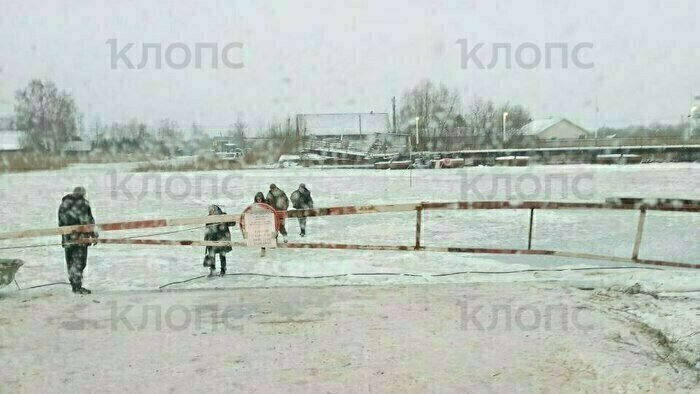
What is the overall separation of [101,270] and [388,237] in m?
7.23

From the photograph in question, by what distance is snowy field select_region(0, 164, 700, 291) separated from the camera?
952 centimetres

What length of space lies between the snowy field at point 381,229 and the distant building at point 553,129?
56.1 metres

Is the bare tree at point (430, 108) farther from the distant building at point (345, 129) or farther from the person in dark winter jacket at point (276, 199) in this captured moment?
the person in dark winter jacket at point (276, 199)

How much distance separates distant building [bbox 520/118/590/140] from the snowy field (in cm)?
5607

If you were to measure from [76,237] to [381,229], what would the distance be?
938 cm

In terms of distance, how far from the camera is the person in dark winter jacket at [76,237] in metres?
7.97

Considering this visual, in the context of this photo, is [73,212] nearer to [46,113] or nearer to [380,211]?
[380,211]

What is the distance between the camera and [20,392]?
179 inches

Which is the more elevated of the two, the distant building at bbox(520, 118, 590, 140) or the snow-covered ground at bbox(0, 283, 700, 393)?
the distant building at bbox(520, 118, 590, 140)

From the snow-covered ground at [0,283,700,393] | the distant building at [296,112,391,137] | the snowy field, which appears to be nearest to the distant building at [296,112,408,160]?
the distant building at [296,112,391,137]

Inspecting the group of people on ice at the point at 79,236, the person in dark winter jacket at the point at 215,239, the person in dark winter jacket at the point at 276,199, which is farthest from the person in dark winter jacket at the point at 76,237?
the person in dark winter jacket at the point at 276,199

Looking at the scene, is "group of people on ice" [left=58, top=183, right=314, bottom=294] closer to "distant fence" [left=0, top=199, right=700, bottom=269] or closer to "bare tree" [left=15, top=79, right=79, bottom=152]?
"distant fence" [left=0, top=199, right=700, bottom=269]

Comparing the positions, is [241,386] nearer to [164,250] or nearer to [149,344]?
[149,344]

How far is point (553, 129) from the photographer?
90.6 metres
